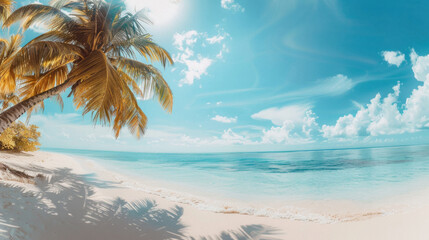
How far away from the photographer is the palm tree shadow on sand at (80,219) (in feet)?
8.77

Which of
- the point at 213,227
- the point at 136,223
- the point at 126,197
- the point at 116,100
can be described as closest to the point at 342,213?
the point at 213,227

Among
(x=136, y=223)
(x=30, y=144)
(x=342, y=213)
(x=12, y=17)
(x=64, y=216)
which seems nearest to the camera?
(x=64, y=216)

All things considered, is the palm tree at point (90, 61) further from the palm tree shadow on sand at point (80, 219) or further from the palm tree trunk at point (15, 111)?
the palm tree shadow on sand at point (80, 219)

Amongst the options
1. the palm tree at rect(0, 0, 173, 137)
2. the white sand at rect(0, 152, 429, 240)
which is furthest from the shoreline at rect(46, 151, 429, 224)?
the palm tree at rect(0, 0, 173, 137)

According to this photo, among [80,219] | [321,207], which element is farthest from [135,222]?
[321,207]

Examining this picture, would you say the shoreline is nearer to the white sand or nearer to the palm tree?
the white sand

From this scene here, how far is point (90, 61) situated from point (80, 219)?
297 cm

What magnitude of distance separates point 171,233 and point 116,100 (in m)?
2.74

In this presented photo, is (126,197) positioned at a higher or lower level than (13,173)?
lower

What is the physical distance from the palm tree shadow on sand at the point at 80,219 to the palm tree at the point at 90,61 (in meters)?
1.64

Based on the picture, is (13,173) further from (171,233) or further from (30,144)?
(30,144)

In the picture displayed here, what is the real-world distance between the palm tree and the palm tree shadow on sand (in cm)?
164

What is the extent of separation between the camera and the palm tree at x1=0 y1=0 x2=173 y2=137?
370 centimetres

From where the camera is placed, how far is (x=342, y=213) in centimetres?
582
